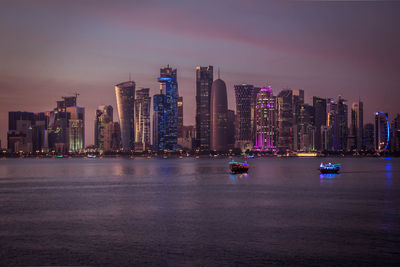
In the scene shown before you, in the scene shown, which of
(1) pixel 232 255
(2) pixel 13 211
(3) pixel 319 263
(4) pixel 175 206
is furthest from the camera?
(4) pixel 175 206

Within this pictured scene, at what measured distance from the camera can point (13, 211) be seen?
7106cm

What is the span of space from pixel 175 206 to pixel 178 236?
85.6ft

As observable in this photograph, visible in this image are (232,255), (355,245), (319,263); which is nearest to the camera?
(319,263)

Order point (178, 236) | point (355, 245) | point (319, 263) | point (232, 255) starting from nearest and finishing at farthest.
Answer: point (319, 263), point (232, 255), point (355, 245), point (178, 236)

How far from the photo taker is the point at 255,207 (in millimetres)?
75438

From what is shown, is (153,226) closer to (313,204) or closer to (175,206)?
A: (175,206)

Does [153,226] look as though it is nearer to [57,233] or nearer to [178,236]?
[178,236]

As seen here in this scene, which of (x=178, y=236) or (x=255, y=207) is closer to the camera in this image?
(x=178, y=236)

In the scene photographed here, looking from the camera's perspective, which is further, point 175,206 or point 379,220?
point 175,206

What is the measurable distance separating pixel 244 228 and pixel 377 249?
16062 millimetres

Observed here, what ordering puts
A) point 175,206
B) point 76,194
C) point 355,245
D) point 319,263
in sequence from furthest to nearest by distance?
point 76,194 < point 175,206 < point 355,245 < point 319,263

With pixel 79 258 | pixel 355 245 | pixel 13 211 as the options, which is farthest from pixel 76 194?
pixel 355 245

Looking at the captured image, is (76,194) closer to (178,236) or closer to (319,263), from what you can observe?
(178,236)

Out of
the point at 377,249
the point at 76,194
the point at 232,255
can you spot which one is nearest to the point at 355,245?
the point at 377,249
